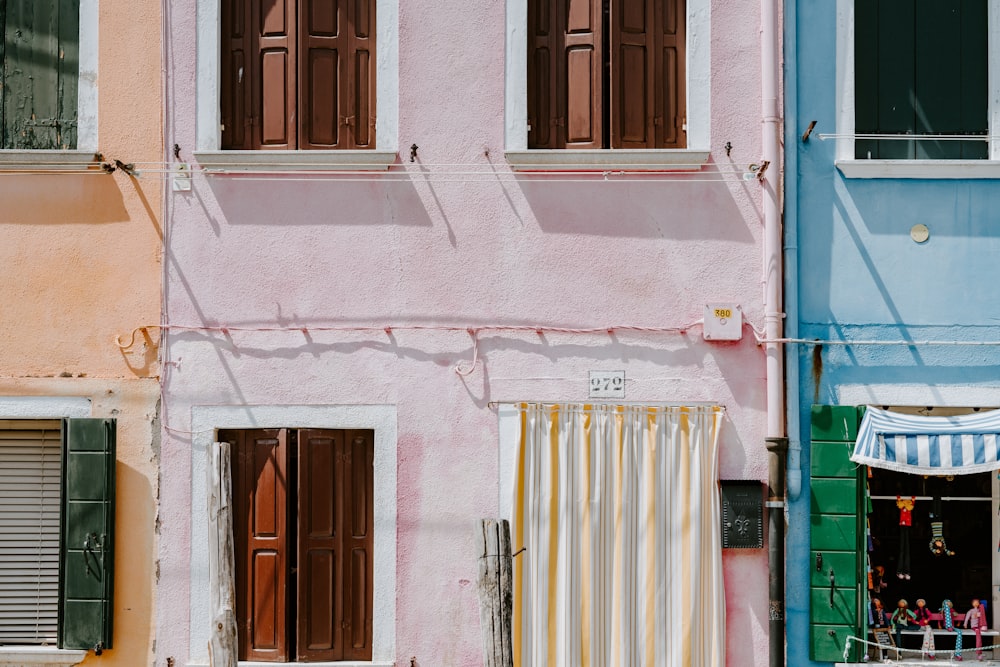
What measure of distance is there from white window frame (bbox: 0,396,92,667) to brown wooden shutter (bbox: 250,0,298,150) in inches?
82.7

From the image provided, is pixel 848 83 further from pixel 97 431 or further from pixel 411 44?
pixel 97 431

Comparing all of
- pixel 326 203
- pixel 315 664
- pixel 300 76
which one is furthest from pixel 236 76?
pixel 315 664

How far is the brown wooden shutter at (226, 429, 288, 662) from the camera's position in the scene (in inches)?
290

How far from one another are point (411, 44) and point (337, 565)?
3490mm

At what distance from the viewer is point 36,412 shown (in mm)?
7367

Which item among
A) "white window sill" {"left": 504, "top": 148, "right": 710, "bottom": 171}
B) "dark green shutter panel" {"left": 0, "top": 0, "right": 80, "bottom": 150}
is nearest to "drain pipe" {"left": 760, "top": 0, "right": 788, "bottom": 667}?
"white window sill" {"left": 504, "top": 148, "right": 710, "bottom": 171}

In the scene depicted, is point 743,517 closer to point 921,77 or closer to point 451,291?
point 451,291

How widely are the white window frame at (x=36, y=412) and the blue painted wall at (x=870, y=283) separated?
15.4 ft

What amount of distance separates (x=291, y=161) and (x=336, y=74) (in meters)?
0.69

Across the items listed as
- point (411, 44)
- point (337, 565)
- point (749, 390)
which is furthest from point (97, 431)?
point (749, 390)

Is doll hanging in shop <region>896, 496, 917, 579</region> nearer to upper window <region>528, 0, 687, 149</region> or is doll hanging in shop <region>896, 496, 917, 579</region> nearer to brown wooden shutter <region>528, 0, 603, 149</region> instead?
upper window <region>528, 0, 687, 149</region>

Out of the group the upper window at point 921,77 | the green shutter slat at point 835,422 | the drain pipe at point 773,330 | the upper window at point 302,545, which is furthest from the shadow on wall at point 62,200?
the upper window at point 921,77

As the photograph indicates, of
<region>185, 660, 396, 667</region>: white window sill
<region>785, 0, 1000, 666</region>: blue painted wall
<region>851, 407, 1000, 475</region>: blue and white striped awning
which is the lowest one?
<region>185, 660, 396, 667</region>: white window sill

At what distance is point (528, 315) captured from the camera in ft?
24.4
